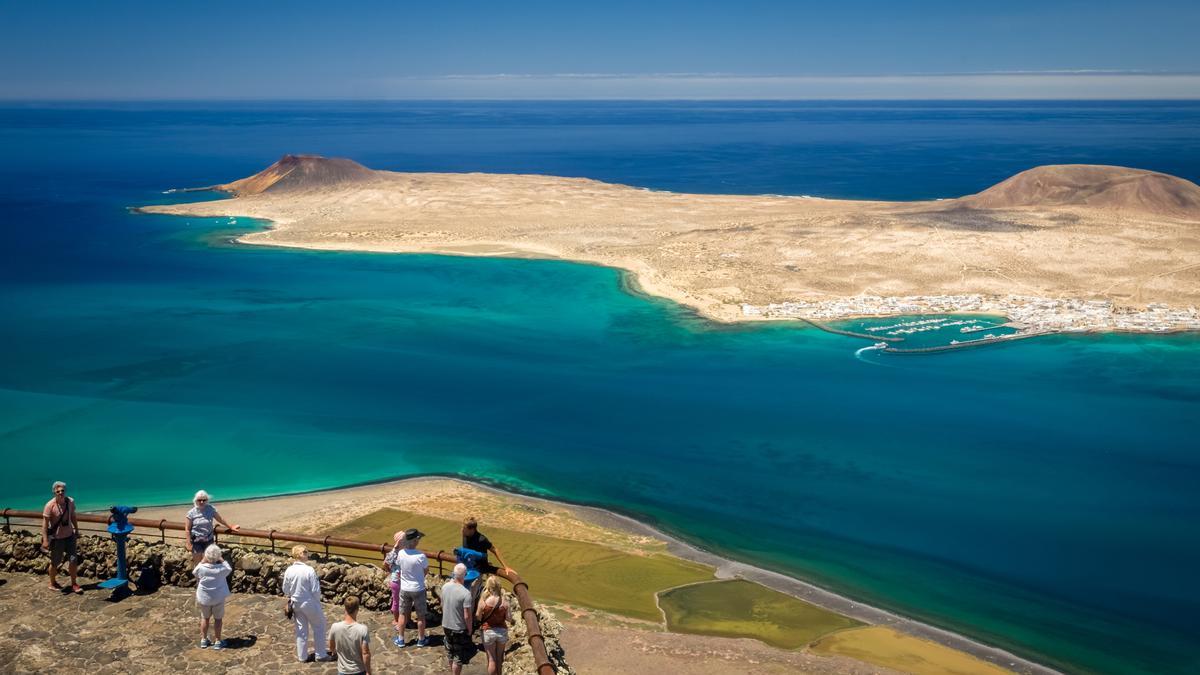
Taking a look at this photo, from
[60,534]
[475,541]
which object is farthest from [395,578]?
[60,534]

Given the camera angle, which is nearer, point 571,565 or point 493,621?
point 493,621

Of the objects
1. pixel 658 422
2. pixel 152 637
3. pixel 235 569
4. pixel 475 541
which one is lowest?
pixel 658 422

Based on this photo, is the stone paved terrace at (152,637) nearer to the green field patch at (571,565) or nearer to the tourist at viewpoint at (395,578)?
the tourist at viewpoint at (395,578)

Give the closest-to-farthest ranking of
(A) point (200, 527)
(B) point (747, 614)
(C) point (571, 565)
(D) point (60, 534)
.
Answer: (D) point (60, 534) → (A) point (200, 527) → (B) point (747, 614) → (C) point (571, 565)

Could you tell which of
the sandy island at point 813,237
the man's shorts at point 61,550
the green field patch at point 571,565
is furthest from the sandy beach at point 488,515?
the sandy island at point 813,237

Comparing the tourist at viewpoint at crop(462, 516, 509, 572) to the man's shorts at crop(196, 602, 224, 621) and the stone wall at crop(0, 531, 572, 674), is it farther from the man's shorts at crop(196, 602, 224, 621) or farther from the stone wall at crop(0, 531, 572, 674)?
the man's shorts at crop(196, 602, 224, 621)

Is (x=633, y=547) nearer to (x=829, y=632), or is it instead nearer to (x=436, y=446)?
(x=829, y=632)

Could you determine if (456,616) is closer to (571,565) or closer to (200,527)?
(200,527)
